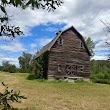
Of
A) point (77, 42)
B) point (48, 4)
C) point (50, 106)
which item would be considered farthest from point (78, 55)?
point (48, 4)

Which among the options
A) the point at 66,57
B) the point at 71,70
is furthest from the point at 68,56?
the point at 71,70

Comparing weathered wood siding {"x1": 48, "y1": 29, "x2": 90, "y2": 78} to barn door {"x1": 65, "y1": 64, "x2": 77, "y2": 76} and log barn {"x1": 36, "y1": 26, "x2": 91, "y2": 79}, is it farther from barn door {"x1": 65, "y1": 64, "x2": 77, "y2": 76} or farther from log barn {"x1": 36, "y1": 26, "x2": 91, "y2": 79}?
barn door {"x1": 65, "y1": 64, "x2": 77, "y2": 76}

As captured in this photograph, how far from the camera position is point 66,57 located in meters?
41.9

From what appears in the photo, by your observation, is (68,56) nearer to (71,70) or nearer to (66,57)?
(66,57)

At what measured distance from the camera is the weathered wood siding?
1609 inches

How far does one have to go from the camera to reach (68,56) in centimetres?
4200

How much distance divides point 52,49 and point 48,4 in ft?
123

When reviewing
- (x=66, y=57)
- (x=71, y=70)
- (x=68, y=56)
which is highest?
(x=68, y=56)

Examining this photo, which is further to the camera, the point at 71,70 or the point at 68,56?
the point at 71,70

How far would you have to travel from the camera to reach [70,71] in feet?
138

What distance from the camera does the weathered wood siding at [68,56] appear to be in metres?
40.9

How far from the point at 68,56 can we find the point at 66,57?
0.37 m

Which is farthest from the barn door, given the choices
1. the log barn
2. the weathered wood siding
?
the weathered wood siding

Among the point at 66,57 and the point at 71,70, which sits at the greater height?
the point at 66,57
